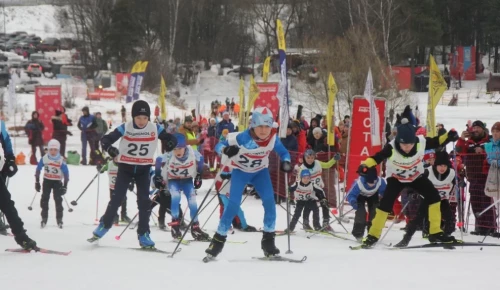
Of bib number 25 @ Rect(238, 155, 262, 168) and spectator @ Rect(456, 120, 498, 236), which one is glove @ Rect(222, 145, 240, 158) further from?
spectator @ Rect(456, 120, 498, 236)

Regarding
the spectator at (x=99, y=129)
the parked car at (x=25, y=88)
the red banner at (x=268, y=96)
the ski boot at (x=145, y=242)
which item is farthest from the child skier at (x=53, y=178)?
the parked car at (x=25, y=88)

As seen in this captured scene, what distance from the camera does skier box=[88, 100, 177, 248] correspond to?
832 centimetres

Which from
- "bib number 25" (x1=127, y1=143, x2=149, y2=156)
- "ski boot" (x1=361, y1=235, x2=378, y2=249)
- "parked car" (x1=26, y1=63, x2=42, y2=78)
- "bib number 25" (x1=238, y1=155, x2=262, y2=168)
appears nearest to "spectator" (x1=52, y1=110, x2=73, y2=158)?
"bib number 25" (x1=127, y1=143, x2=149, y2=156)

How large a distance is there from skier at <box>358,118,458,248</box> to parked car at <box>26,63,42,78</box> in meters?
47.8

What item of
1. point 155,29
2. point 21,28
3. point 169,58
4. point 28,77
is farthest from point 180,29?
point 21,28

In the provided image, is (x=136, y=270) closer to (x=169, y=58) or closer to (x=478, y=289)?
(x=478, y=289)

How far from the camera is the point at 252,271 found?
6.87 m

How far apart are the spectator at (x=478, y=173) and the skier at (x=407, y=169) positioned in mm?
A: 2632

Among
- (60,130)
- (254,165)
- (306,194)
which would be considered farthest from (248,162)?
(60,130)

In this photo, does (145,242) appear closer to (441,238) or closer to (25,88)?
(441,238)

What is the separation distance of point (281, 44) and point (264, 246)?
444 cm

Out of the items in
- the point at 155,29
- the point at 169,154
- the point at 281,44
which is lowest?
the point at 169,154

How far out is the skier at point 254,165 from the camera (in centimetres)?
766

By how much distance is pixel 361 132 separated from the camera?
44.3ft
